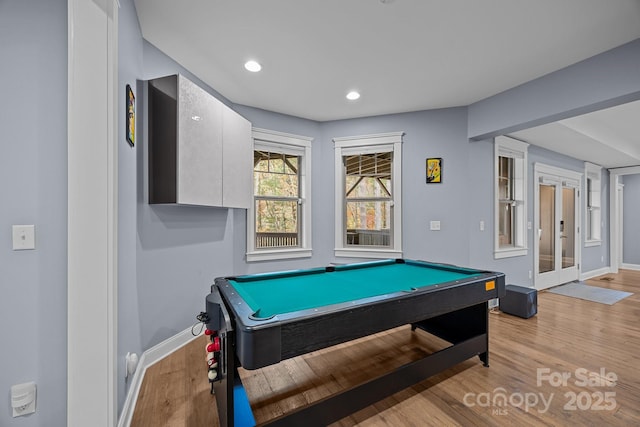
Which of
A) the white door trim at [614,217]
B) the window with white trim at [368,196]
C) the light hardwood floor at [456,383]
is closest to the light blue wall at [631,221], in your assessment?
the white door trim at [614,217]

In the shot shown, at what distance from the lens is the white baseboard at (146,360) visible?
5.44 feet

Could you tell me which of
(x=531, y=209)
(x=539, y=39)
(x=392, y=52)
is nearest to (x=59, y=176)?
(x=392, y=52)

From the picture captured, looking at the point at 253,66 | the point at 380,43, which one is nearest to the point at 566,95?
the point at 380,43

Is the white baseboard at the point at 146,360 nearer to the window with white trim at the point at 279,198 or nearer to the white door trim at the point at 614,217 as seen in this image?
the window with white trim at the point at 279,198

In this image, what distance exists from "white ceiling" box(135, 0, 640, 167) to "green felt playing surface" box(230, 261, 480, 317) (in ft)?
6.30

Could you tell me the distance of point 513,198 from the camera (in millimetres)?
4332

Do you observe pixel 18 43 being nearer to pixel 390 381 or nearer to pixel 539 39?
pixel 390 381

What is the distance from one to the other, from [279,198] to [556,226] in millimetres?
5038

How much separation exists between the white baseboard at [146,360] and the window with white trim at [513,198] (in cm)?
434

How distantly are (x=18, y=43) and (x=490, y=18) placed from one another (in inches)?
109

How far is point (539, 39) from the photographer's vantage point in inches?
88.1

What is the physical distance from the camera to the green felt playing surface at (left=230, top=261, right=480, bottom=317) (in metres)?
1.62

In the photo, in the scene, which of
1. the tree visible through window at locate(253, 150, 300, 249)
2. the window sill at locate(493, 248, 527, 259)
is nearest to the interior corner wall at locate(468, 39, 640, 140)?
the window sill at locate(493, 248, 527, 259)

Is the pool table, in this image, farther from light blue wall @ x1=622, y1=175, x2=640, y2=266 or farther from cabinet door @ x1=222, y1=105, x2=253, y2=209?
light blue wall @ x1=622, y1=175, x2=640, y2=266
